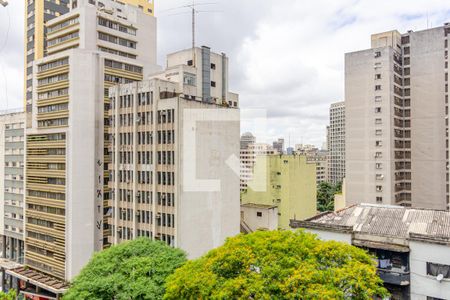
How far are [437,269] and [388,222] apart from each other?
3.68 meters

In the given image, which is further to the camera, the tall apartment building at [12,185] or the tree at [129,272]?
the tall apartment building at [12,185]

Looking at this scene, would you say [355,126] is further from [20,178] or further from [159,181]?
[20,178]

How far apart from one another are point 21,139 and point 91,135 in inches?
566

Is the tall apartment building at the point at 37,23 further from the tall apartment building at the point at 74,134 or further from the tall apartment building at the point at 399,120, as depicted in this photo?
the tall apartment building at the point at 399,120

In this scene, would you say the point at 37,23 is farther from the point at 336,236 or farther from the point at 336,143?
the point at 336,143

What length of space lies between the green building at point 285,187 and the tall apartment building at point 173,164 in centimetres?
1931

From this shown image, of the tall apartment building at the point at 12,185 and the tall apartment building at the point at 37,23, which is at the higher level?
the tall apartment building at the point at 37,23

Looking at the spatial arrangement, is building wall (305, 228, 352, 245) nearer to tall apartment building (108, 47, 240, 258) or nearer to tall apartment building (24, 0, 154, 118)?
tall apartment building (108, 47, 240, 258)

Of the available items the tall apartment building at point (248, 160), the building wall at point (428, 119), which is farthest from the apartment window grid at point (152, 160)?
the building wall at point (428, 119)

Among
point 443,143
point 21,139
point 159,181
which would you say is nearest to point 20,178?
point 21,139

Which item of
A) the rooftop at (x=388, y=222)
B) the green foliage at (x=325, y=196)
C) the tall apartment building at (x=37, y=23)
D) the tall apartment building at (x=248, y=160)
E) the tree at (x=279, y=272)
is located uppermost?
the tall apartment building at (x=37, y=23)

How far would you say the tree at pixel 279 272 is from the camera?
13536mm

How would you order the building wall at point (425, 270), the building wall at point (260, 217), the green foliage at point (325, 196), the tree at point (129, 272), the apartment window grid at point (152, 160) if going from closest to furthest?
the building wall at point (425, 270) < the tree at point (129, 272) < the apartment window grid at point (152, 160) < the building wall at point (260, 217) < the green foliage at point (325, 196)

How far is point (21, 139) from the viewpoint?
150ft
